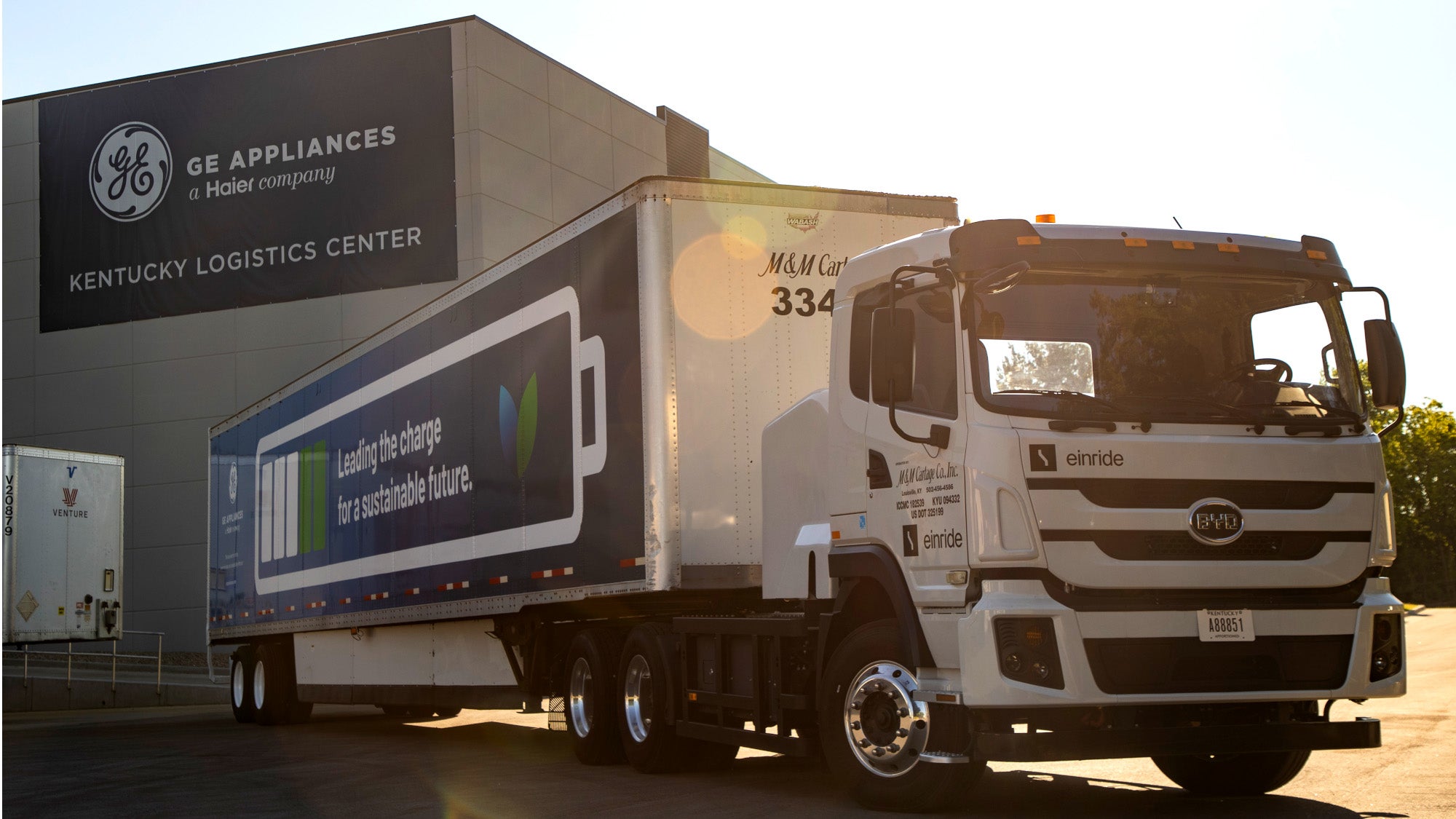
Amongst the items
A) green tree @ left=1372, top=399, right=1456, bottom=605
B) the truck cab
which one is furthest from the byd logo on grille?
green tree @ left=1372, top=399, right=1456, bottom=605

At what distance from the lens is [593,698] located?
1080cm

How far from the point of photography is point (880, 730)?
768cm

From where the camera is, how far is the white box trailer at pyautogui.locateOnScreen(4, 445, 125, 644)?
2203 cm

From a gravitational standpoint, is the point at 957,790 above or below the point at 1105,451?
below

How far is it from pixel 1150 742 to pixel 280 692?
14.1 meters

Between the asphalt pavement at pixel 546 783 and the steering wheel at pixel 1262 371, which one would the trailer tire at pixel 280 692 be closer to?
the asphalt pavement at pixel 546 783

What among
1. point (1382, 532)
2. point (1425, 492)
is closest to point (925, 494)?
point (1382, 532)

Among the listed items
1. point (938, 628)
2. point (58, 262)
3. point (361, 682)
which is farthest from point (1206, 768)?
point (58, 262)

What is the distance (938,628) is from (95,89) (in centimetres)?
3622

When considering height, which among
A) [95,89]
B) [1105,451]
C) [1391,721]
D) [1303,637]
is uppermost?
[95,89]

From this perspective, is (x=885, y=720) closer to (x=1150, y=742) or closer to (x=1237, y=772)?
(x=1150, y=742)

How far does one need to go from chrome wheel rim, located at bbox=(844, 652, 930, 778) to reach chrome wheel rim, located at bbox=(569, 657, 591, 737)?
351cm

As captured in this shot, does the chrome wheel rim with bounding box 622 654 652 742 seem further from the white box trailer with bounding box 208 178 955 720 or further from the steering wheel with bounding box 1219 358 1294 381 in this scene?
the steering wheel with bounding box 1219 358 1294 381

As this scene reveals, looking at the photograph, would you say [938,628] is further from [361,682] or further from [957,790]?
[361,682]
